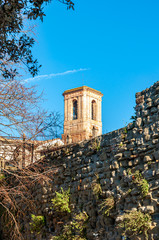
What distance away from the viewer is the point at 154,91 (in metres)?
6.12

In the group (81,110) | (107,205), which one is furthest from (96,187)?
(81,110)

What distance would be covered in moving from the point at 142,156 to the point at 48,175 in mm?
3442

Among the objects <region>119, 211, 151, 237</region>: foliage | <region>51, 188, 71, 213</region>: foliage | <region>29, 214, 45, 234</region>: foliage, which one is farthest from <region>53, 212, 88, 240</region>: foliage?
<region>119, 211, 151, 237</region>: foliage

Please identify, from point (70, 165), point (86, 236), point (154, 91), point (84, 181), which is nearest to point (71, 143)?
point (70, 165)

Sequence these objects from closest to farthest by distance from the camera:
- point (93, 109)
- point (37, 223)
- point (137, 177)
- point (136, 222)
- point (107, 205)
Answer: point (136, 222) < point (137, 177) < point (107, 205) < point (37, 223) < point (93, 109)

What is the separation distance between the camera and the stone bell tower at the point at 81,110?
53531 mm

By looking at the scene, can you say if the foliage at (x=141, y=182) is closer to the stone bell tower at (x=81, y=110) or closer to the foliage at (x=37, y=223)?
the foliage at (x=37, y=223)

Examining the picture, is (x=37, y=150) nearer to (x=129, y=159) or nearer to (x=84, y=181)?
(x=84, y=181)

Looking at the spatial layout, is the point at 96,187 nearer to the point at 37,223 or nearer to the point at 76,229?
the point at 76,229

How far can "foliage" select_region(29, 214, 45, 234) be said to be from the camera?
28.3 ft

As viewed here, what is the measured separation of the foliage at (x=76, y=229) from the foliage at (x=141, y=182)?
1710 mm

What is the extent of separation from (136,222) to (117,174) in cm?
113

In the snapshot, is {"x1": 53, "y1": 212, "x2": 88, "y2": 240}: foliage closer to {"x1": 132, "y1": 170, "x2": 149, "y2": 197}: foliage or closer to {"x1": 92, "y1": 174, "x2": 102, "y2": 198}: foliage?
{"x1": 92, "y1": 174, "x2": 102, "y2": 198}: foliage

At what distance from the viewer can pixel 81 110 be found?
5497 cm
